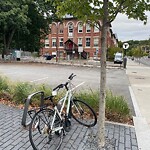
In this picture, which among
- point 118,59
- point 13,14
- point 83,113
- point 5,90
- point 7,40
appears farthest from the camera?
point 118,59

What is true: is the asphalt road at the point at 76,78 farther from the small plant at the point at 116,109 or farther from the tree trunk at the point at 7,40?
the tree trunk at the point at 7,40

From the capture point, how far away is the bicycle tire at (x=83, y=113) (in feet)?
16.4

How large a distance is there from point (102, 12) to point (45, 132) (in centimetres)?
236

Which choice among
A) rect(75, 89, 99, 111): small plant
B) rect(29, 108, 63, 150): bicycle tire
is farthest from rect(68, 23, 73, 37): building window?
rect(29, 108, 63, 150): bicycle tire

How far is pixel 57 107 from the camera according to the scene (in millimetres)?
4098

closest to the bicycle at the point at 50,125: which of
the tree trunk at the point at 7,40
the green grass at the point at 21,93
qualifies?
the green grass at the point at 21,93

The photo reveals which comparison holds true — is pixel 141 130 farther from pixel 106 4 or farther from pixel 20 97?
pixel 20 97

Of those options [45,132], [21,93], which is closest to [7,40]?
[21,93]

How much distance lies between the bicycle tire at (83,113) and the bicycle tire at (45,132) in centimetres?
98

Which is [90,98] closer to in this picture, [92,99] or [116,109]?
[92,99]

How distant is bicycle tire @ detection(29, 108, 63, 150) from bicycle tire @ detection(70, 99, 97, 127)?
98cm

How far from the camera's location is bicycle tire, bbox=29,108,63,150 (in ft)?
12.5

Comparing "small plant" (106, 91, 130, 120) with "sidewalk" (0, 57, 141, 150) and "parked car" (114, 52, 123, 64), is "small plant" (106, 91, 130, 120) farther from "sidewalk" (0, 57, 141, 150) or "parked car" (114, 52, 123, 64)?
"parked car" (114, 52, 123, 64)

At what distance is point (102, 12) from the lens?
3.87m
